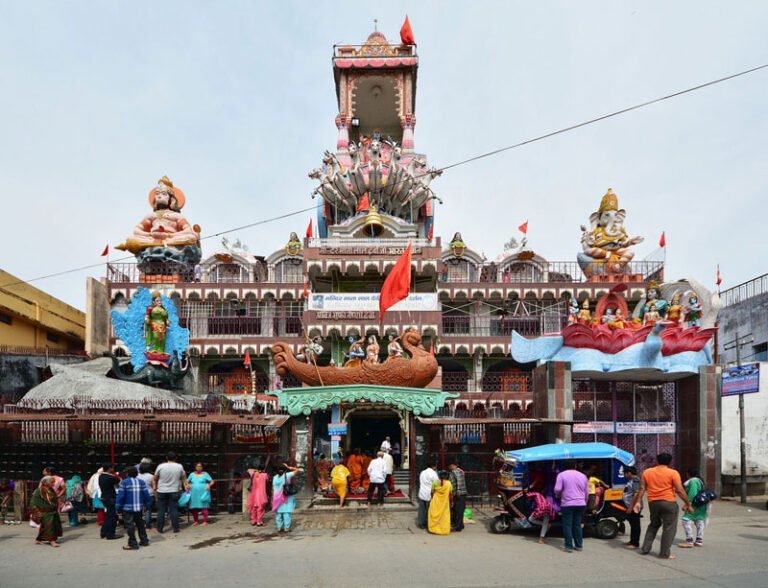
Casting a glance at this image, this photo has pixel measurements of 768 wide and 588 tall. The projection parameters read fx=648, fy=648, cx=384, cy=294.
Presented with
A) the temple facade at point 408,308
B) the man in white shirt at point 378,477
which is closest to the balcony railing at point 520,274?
the temple facade at point 408,308

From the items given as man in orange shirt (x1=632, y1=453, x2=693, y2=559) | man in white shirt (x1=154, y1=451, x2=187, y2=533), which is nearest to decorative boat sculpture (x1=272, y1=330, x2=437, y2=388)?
man in white shirt (x1=154, y1=451, x2=187, y2=533)

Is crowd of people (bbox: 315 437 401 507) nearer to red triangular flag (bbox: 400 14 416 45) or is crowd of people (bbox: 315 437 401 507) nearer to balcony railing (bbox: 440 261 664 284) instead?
balcony railing (bbox: 440 261 664 284)

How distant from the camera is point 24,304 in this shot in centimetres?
3359

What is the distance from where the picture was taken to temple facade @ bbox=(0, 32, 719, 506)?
20.9 metres

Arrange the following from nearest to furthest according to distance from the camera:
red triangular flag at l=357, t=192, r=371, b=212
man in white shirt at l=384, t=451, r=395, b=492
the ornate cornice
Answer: man in white shirt at l=384, t=451, r=395, b=492 → the ornate cornice → red triangular flag at l=357, t=192, r=371, b=212

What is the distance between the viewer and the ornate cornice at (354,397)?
17719mm

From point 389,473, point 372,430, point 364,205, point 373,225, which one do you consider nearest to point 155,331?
point 372,430

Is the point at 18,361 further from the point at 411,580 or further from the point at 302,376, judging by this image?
the point at 411,580

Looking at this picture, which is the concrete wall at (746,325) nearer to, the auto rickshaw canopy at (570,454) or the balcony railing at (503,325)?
the balcony railing at (503,325)

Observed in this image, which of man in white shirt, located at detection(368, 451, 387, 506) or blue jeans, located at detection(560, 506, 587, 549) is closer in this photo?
blue jeans, located at detection(560, 506, 587, 549)

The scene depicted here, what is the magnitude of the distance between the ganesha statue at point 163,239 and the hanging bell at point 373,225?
31.8 ft

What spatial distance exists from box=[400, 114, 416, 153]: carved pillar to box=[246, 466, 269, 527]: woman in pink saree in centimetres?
2819

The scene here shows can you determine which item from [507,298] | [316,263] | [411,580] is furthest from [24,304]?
[411,580]

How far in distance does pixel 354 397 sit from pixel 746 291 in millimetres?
24815
